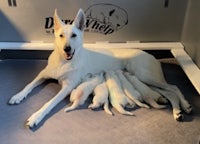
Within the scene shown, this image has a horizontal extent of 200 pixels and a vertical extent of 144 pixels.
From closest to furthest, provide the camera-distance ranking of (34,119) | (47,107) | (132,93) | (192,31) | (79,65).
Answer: (34,119) → (47,107) → (132,93) → (79,65) → (192,31)

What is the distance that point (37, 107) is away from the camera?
1.99 m

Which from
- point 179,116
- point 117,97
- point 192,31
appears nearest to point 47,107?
point 117,97

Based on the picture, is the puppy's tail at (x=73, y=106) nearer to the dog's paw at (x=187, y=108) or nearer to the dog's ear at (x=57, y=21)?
the dog's ear at (x=57, y=21)

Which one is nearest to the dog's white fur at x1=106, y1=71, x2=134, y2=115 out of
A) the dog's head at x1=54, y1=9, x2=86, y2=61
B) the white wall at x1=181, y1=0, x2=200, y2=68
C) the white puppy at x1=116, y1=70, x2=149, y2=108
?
the white puppy at x1=116, y1=70, x2=149, y2=108

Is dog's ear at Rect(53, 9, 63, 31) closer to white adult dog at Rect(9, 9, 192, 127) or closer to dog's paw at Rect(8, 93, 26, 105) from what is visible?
white adult dog at Rect(9, 9, 192, 127)

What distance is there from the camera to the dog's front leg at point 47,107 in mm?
1788

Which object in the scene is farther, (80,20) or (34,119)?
(80,20)

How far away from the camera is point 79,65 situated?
2115 millimetres

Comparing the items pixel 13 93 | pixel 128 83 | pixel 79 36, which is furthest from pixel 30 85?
pixel 128 83

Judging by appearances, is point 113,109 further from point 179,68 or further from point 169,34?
point 169,34

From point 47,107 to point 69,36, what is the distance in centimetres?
50

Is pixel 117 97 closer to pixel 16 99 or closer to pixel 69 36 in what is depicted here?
pixel 69 36

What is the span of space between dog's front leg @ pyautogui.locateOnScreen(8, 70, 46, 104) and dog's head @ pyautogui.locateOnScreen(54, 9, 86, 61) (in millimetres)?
309

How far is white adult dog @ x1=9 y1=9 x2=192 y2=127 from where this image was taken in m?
1.96
